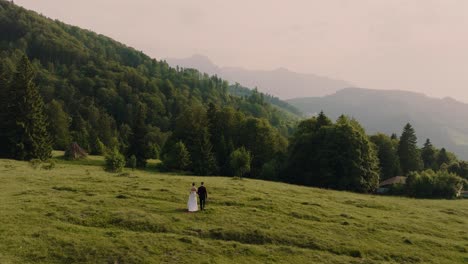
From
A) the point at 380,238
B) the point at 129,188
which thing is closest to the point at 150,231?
the point at 129,188

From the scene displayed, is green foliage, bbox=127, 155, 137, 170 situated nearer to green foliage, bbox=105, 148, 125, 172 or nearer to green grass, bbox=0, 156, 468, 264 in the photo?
green foliage, bbox=105, 148, 125, 172

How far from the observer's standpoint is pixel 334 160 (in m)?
70.6

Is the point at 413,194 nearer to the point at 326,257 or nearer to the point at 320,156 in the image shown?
the point at 320,156

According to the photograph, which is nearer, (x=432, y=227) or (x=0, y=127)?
(x=432, y=227)

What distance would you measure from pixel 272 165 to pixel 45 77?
516 ft

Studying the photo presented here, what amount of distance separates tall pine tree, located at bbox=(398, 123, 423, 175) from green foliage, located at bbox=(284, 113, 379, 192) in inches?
1067

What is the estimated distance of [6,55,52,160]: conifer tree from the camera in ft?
215

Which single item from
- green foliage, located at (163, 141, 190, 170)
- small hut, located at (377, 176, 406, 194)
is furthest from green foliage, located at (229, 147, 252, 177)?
small hut, located at (377, 176, 406, 194)

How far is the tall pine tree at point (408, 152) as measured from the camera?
312 ft

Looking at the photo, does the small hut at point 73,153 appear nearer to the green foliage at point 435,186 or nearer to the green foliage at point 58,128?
the green foliage at point 58,128

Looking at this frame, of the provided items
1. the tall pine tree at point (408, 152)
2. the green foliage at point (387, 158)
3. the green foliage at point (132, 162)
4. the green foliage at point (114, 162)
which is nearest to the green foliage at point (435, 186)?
the green foliage at point (387, 158)

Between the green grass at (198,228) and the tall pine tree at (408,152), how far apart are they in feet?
191

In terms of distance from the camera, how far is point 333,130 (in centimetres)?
7312

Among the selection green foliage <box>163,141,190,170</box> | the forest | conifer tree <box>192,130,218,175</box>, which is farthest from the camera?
conifer tree <box>192,130,218,175</box>
